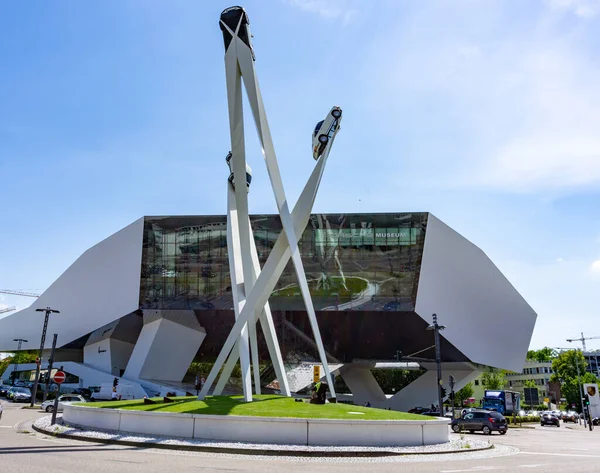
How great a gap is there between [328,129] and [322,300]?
1145 inches

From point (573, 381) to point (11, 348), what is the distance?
3390 inches

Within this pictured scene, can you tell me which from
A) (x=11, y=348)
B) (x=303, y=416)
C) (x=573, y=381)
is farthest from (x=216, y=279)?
(x=573, y=381)

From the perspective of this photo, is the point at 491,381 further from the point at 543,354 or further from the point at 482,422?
the point at 482,422

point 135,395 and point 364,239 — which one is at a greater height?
point 364,239

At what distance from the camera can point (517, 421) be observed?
43.9 meters

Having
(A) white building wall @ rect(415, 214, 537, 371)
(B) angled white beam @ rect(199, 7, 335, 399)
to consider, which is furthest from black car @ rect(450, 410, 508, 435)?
(A) white building wall @ rect(415, 214, 537, 371)

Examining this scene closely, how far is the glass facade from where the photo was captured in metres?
48.2

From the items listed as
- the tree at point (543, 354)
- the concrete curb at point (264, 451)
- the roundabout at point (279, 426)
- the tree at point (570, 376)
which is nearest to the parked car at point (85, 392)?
the roundabout at point (279, 426)

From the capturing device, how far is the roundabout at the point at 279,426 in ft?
45.5

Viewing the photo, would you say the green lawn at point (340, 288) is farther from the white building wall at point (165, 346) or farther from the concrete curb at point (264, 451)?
the concrete curb at point (264, 451)

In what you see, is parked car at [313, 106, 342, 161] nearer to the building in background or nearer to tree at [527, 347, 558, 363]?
the building in background

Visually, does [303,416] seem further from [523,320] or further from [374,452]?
[523,320]

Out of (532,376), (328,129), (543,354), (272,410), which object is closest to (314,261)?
(328,129)

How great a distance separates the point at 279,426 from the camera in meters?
13.9
